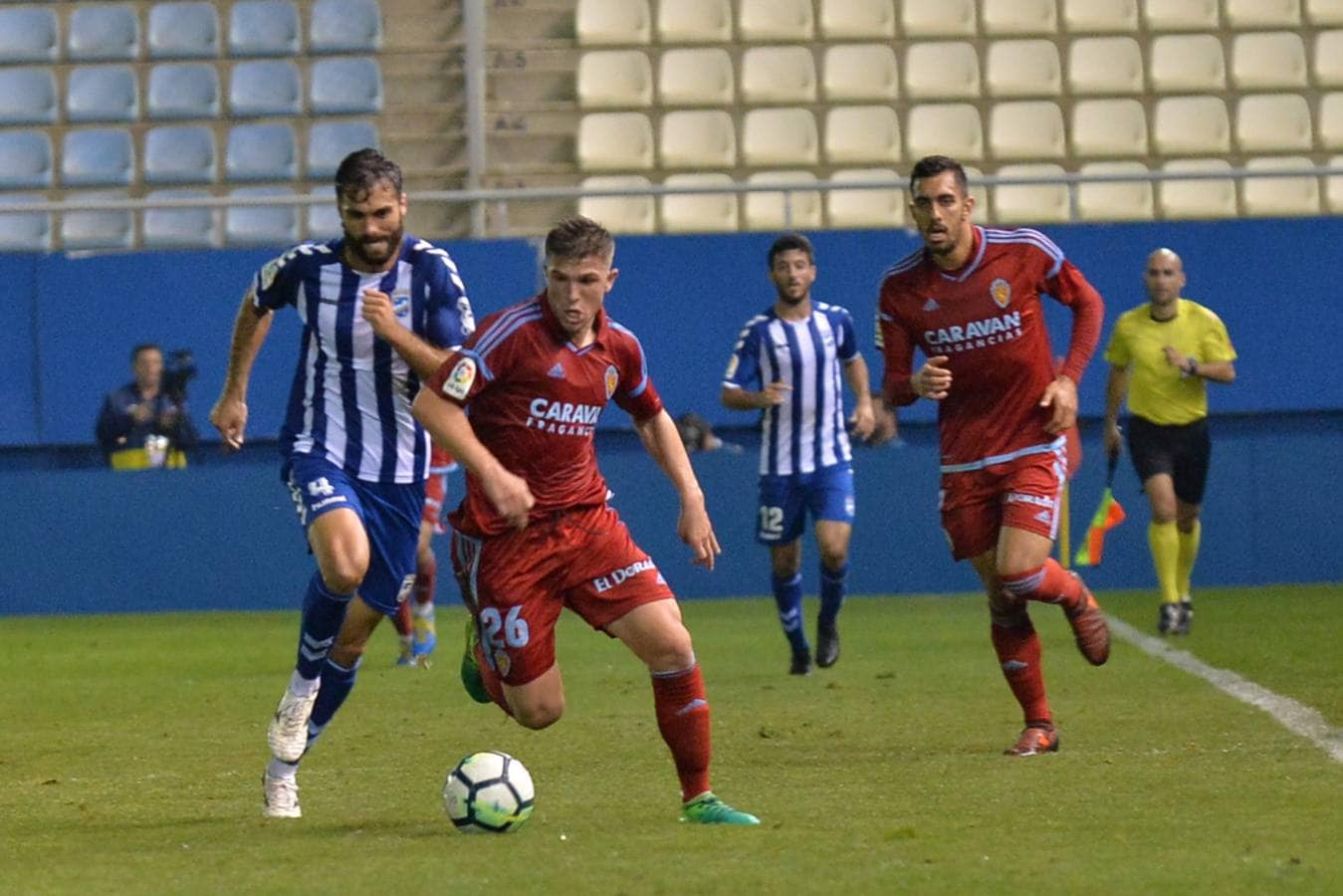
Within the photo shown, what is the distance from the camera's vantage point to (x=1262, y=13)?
21.5 metres

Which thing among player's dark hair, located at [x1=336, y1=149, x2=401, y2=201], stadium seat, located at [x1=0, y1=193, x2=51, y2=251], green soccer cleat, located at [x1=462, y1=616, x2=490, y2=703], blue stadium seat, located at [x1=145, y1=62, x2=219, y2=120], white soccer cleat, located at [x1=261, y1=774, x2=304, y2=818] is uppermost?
blue stadium seat, located at [x1=145, y1=62, x2=219, y2=120]

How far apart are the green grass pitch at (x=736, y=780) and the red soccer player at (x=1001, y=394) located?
1.63 ft

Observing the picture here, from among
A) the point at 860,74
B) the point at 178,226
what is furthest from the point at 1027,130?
the point at 178,226

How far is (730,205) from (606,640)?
5365mm

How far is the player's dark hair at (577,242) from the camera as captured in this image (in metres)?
6.80

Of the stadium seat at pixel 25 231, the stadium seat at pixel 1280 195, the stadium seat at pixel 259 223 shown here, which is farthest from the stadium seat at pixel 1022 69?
the stadium seat at pixel 25 231

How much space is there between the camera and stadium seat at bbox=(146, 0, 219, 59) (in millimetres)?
21484

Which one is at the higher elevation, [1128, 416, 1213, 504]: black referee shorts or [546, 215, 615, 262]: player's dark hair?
[546, 215, 615, 262]: player's dark hair

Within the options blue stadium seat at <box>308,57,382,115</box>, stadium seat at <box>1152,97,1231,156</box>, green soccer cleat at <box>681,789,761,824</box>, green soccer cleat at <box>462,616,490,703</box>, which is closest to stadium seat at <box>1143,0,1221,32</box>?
stadium seat at <box>1152,97,1231,156</box>

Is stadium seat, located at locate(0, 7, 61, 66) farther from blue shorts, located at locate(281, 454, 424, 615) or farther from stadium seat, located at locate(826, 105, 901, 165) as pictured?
blue shorts, located at locate(281, 454, 424, 615)

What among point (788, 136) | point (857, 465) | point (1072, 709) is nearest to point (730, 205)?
point (788, 136)

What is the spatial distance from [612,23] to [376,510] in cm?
1415

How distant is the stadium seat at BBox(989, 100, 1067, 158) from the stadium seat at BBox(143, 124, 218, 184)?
689 centimetres

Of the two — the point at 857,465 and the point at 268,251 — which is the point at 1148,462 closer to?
the point at 857,465
